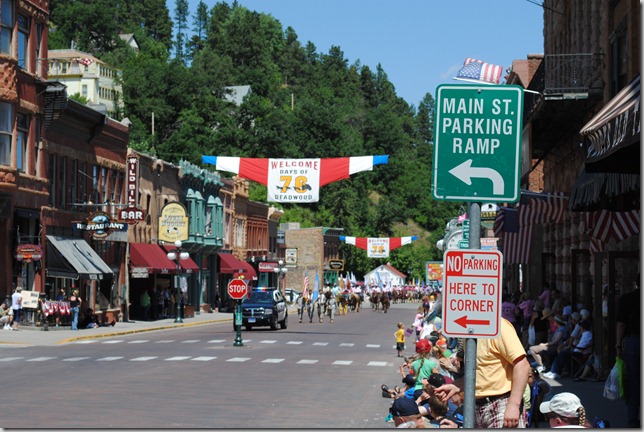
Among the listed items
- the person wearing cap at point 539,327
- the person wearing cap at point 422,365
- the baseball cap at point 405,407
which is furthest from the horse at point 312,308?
the baseball cap at point 405,407

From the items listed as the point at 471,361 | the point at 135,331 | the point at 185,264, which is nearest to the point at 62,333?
the point at 135,331

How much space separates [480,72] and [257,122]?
91.7 meters

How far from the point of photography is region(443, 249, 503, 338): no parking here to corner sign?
6922 mm

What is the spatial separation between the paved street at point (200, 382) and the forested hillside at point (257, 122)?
68.2 metres

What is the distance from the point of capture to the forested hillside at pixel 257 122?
389 feet

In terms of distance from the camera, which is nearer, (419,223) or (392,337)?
(392,337)

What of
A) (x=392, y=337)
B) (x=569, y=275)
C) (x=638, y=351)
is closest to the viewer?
(x=638, y=351)

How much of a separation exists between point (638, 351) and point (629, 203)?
2261mm

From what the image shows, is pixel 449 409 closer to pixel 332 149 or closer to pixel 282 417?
pixel 282 417

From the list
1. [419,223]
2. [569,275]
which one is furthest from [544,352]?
[419,223]

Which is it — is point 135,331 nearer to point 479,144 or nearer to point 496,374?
point 496,374

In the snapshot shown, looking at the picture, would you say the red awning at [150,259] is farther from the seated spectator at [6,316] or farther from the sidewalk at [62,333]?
the seated spectator at [6,316]

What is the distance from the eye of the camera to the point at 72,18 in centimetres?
15312

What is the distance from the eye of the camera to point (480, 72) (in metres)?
32.5
